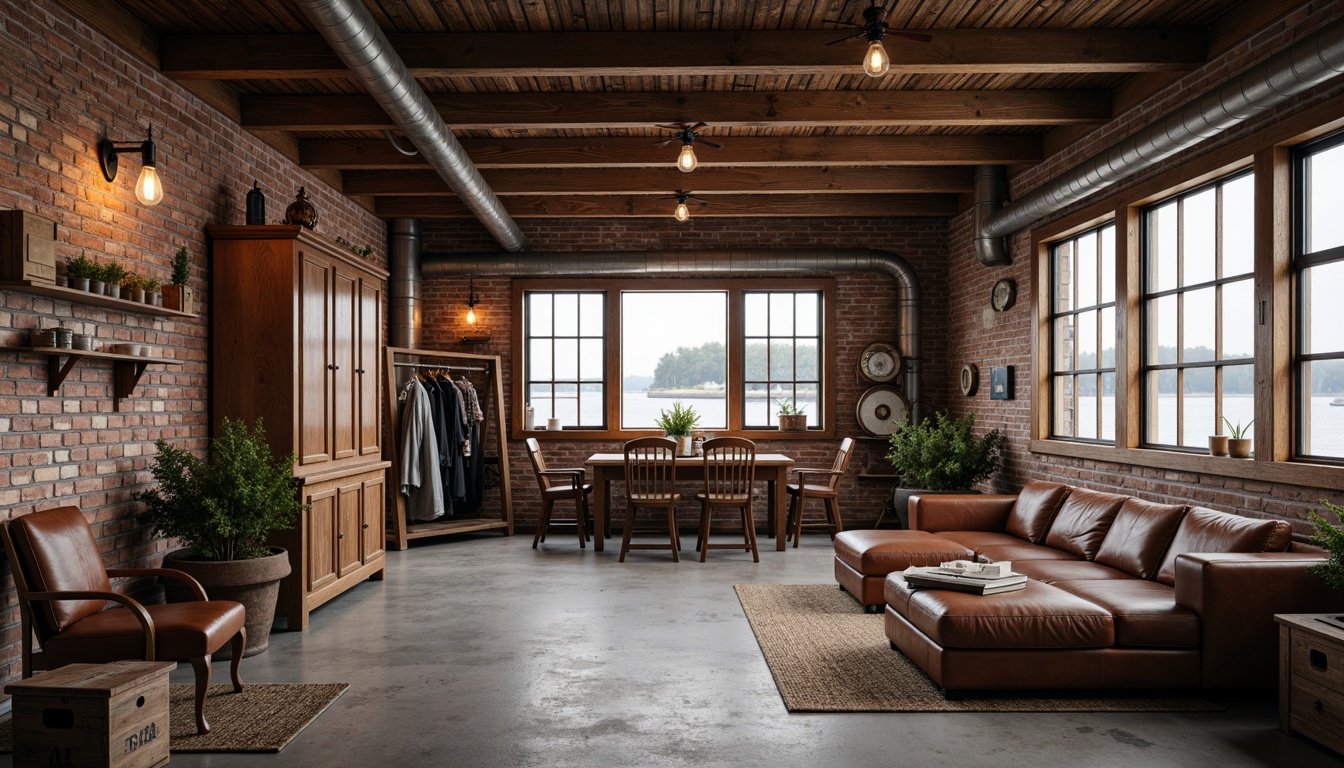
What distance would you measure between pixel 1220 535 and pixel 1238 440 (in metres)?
0.73

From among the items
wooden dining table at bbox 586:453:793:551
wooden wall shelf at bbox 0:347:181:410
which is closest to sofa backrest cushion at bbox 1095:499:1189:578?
wooden dining table at bbox 586:453:793:551

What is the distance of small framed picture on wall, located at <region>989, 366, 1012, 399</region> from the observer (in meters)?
7.73

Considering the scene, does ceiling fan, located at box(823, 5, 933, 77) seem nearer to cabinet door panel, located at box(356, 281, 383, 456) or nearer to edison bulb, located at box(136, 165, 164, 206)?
edison bulb, located at box(136, 165, 164, 206)

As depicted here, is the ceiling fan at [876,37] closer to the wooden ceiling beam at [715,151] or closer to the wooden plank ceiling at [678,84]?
the wooden plank ceiling at [678,84]

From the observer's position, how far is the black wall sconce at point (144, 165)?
4.43 m

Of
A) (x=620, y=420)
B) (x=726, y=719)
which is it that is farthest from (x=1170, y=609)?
(x=620, y=420)

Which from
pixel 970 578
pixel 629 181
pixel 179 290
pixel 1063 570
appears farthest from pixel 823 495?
pixel 179 290

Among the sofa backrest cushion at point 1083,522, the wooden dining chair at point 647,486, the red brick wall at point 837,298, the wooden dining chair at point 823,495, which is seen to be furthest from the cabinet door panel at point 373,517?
the sofa backrest cushion at point 1083,522

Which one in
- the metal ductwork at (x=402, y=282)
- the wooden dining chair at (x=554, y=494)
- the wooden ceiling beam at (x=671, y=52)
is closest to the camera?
the wooden ceiling beam at (x=671, y=52)

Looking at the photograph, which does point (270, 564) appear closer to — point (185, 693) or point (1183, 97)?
point (185, 693)

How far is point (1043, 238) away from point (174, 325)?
5.93 m

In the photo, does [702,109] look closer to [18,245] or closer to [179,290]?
[179,290]

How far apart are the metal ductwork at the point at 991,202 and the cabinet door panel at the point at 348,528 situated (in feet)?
Result: 17.5

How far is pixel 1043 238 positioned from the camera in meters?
7.13
